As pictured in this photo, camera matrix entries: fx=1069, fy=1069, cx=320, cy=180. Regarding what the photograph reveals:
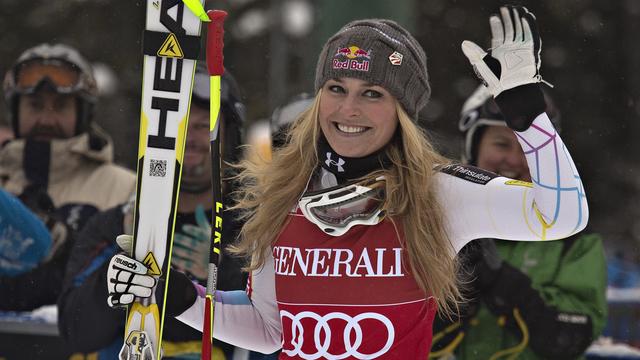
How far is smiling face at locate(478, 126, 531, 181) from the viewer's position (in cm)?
442

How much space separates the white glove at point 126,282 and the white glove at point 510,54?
3.61 feet

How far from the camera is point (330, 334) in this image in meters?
2.94

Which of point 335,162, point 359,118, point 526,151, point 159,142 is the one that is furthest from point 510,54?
point 159,142

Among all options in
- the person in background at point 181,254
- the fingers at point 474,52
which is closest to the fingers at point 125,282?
the person in background at point 181,254

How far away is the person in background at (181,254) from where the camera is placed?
388 cm

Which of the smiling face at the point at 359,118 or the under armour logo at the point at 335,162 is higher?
the smiling face at the point at 359,118

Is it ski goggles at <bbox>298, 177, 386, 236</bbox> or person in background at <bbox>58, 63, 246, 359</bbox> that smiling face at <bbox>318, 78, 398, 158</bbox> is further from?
person in background at <bbox>58, 63, 246, 359</bbox>

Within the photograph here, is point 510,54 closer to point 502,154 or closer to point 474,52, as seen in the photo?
point 474,52

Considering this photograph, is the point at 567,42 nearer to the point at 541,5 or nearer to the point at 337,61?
the point at 541,5

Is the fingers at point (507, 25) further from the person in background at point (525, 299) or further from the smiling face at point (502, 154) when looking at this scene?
the smiling face at point (502, 154)

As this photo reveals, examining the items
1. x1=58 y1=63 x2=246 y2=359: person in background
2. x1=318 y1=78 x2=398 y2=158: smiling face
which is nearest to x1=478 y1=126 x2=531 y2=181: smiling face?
x1=58 y1=63 x2=246 y2=359: person in background

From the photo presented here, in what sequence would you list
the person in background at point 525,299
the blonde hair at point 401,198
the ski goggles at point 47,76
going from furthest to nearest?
the ski goggles at point 47,76 → the person in background at point 525,299 → the blonde hair at point 401,198

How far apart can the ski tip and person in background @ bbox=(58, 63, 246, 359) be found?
3.61 ft

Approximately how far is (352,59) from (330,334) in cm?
77
